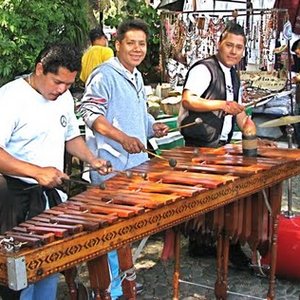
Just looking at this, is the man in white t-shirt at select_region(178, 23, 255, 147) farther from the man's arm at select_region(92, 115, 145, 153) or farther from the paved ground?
the paved ground

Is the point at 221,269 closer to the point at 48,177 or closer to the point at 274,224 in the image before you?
the point at 274,224

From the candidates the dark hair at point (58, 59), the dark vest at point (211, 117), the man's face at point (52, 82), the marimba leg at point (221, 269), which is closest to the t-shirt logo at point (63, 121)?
the man's face at point (52, 82)

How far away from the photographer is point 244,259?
453cm

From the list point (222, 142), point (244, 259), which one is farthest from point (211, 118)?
point (244, 259)

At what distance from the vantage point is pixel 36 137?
2.91 m

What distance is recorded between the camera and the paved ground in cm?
411

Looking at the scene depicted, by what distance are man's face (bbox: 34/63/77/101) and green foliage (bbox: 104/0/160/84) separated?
706cm

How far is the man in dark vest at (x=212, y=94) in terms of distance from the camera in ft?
12.9

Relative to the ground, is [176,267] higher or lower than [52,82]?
lower

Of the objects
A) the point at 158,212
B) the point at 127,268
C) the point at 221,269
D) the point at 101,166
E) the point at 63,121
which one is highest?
the point at 63,121

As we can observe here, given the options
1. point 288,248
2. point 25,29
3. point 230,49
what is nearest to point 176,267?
point 288,248

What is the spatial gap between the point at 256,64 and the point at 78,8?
8.04 ft

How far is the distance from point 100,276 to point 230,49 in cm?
195

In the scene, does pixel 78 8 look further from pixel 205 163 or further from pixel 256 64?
pixel 205 163
